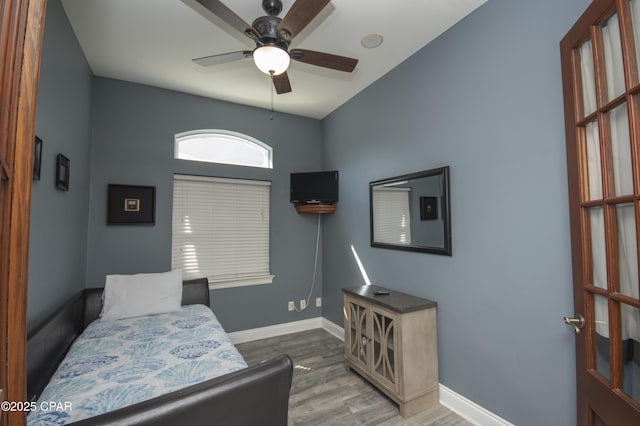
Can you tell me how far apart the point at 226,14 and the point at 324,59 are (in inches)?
29.6

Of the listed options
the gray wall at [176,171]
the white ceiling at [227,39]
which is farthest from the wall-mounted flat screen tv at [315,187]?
the white ceiling at [227,39]

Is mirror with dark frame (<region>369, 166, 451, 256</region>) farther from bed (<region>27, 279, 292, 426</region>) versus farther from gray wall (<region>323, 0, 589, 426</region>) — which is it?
bed (<region>27, 279, 292, 426</region>)

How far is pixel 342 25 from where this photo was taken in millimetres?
2260

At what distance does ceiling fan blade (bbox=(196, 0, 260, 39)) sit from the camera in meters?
1.54

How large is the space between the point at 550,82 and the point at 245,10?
209 cm

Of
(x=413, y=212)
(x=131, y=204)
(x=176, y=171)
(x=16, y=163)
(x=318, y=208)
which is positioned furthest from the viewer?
(x=318, y=208)

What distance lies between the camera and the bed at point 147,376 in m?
1.09

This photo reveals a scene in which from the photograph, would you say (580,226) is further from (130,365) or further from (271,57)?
(130,365)

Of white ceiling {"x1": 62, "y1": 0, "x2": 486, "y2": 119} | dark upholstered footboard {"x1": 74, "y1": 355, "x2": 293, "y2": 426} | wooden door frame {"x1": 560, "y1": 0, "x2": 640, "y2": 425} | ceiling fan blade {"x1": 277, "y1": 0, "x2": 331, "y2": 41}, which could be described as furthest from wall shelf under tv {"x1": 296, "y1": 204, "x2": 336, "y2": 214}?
wooden door frame {"x1": 560, "y1": 0, "x2": 640, "y2": 425}

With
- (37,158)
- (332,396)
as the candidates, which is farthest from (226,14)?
(332,396)

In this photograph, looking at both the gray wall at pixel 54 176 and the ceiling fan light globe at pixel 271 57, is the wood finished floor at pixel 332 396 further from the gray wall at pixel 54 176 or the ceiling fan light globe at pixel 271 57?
the ceiling fan light globe at pixel 271 57

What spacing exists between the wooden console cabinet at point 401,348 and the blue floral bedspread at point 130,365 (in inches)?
46.3

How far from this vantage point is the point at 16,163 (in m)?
0.52

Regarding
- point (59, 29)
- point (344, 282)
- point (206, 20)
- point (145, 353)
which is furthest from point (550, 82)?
point (59, 29)
